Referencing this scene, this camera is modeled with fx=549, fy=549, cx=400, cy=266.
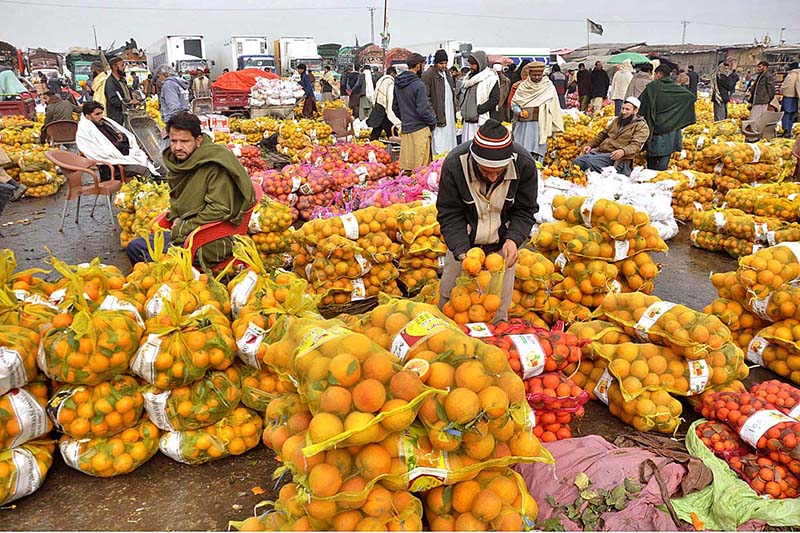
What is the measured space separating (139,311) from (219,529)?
123 centimetres

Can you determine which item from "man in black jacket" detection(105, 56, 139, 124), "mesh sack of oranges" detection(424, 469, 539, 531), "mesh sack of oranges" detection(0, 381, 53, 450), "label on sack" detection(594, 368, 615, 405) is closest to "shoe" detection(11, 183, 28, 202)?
"man in black jacket" detection(105, 56, 139, 124)

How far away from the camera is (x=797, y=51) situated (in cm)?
2884

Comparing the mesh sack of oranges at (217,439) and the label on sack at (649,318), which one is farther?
the label on sack at (649,318)

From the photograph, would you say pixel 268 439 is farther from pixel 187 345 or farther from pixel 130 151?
pixel 130 151

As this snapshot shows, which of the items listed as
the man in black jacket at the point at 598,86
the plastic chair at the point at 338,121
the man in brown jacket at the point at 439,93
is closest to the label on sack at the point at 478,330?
the man in brown jacket at the point at 439,93

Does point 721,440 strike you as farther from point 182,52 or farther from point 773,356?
point 182,52

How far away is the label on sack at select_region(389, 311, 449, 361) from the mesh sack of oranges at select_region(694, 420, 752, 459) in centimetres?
171

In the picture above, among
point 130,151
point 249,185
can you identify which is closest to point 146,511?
point 249,185

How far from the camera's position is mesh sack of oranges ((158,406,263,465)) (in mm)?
2762

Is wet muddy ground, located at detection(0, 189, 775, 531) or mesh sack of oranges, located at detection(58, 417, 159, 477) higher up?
mesh sack of oranges, located at detection(58, 417, 159, 477)

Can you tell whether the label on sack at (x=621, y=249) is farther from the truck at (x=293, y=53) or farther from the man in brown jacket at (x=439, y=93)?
the truck at (x=293, y=53)

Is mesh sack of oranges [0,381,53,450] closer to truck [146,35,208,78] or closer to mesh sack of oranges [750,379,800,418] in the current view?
mesh sack of oranges [750,379,800,418]

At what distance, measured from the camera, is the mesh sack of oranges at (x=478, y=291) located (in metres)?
3.26

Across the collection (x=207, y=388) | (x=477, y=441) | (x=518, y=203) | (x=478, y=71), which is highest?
(x=478, y=71)
